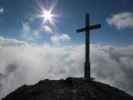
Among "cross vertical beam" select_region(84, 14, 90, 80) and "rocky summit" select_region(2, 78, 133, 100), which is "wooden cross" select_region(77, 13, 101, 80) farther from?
"rocky summit" select_region(2, 78, 133, 100)

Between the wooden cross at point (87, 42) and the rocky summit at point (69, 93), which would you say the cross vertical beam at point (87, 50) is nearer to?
the wooden cross at point (87, 42)

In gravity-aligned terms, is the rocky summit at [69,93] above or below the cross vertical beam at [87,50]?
below

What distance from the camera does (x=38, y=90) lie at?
58.0ft

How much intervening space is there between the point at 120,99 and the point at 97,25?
8.51m

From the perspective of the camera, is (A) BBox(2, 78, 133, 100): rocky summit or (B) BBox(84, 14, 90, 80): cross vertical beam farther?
(B) BBox(84, 14, 90, 80): cross vertical beam

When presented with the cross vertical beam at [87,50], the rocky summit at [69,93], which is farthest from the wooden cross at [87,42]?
the rocky summit at [69,93]

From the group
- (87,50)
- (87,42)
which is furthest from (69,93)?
(87,42)

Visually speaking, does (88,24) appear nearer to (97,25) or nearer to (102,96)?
(97,25)

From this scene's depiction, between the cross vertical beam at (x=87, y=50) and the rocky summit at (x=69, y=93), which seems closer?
the rocky summit at (x=69, y=93)

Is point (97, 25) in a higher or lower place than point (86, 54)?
higher

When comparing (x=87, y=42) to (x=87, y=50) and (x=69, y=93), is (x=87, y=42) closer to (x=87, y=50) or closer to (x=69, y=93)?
(x=87, y=50)

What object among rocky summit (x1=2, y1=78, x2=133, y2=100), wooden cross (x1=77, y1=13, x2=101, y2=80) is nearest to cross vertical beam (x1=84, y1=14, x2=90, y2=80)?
wooden cross (x1=77, y1=13, x2=101, y2=80)

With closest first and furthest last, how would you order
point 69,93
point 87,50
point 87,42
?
point 69,93 → point 87,50 → point 87,42

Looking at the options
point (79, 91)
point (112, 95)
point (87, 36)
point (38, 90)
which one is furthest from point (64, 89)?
point (87, 36)
